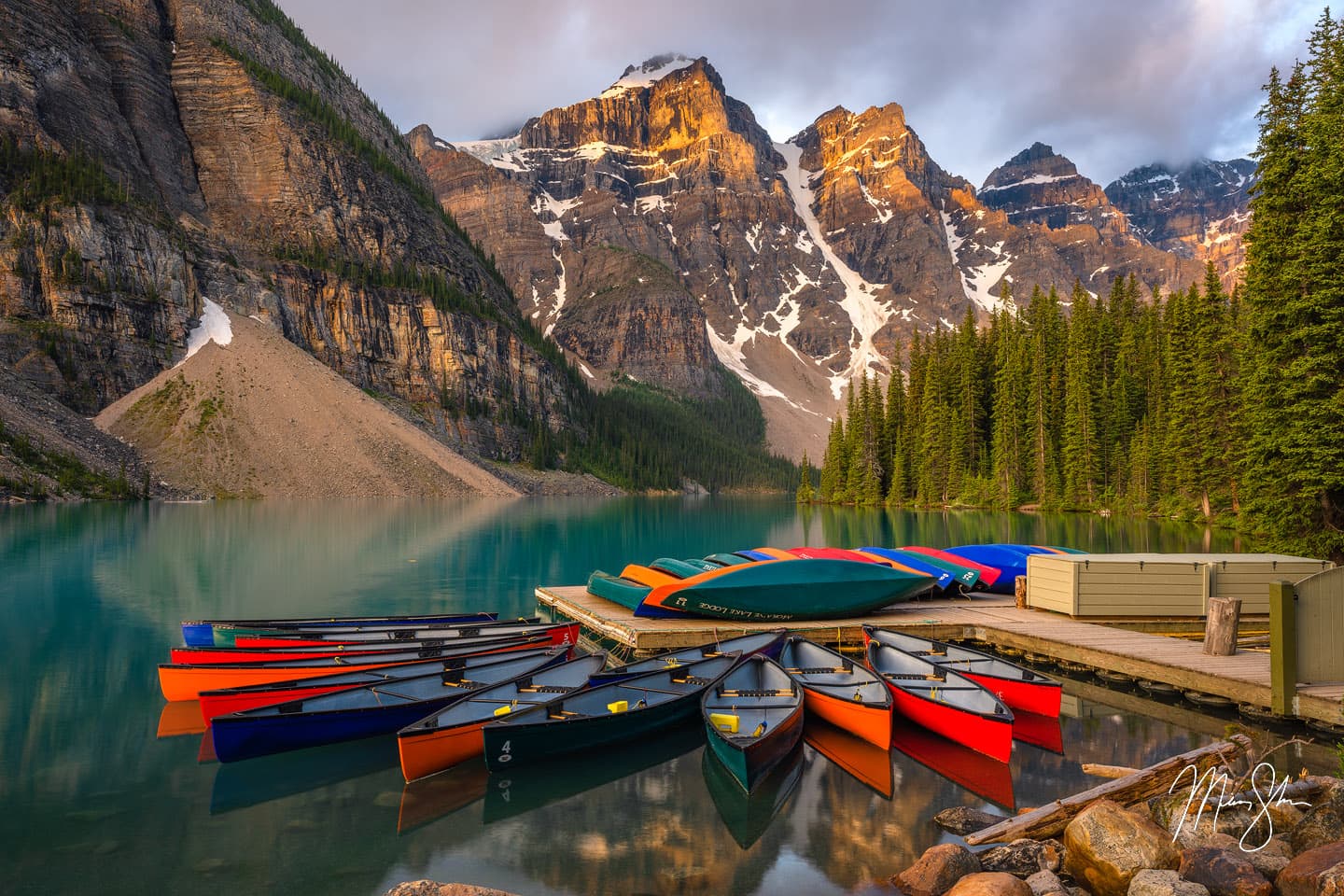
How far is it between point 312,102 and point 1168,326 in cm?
16109

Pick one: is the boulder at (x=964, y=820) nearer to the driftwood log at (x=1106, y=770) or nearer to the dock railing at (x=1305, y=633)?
the driftwood log at (x=1106, y=770)

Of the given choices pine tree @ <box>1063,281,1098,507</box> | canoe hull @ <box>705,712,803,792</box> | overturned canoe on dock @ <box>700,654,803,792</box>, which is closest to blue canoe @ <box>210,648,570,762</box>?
overturned canoe on dock @ <box>700,654,803,792</box>

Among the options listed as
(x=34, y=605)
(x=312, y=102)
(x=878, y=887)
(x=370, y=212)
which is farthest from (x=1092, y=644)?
(x=312, y=102)

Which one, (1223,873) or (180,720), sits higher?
(1223,873)

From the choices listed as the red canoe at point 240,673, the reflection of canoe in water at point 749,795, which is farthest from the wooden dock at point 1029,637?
the reflection of canoe in water at point 749,795

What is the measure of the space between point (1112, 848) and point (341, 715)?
1072 centimetres

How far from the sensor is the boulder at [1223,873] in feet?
23.4

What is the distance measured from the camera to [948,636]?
20141 mm

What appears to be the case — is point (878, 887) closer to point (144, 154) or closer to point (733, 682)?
point (733, 682)

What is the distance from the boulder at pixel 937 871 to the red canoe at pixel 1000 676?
509 centimetres

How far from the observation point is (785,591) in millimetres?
19781

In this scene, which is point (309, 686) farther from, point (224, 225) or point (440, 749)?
point (224, 225)

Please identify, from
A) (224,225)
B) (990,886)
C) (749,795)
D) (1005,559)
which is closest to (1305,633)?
(990,886)

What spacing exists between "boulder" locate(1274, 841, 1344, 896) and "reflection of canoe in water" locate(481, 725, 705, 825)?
26.5 ft
